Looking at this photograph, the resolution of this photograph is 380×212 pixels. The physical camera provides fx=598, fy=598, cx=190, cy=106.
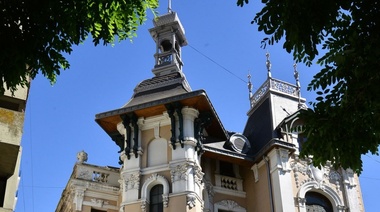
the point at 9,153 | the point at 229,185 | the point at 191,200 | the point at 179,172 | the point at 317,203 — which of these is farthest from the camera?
the point at 229,185

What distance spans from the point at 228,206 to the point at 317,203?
3485 millimetres

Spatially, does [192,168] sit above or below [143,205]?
above

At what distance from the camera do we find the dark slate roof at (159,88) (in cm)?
2377

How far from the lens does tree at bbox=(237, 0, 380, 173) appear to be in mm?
8828

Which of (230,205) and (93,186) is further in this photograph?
(230,205)

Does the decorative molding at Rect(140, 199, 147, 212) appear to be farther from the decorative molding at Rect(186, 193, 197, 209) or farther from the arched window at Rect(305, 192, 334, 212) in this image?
the arched window at Rect(305, 192, 334, 212)

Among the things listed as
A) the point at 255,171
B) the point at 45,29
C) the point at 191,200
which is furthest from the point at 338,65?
the point at 255,171

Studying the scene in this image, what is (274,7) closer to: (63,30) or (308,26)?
(308,26)

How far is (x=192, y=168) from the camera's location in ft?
71.2

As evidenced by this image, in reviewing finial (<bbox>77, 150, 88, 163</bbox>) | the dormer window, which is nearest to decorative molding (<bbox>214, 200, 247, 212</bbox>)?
the dormer window

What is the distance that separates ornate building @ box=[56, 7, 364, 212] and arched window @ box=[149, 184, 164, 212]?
0.12 feet

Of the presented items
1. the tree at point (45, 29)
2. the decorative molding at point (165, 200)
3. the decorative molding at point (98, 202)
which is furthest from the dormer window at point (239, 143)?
the tree at point (45, 29)

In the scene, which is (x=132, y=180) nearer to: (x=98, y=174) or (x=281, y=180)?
(x=98, y=174)

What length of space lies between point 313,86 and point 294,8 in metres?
1.47
